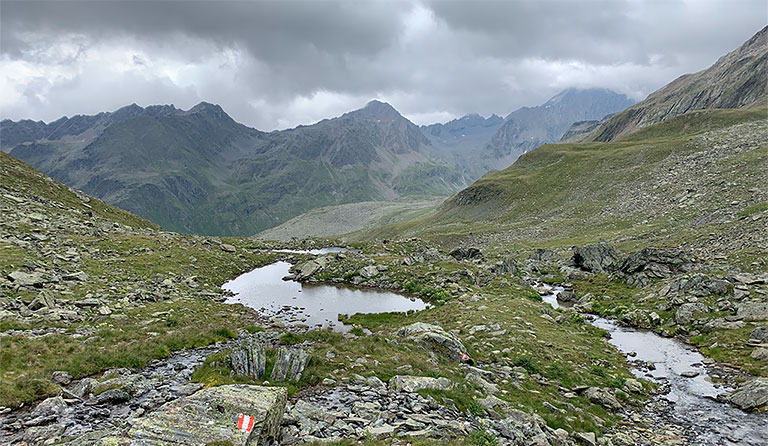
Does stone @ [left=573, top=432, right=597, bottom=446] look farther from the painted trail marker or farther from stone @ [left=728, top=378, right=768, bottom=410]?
the painted trail marker

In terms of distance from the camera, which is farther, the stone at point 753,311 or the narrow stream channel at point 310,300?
the narrow stream channel at point 310,300

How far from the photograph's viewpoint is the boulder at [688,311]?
35.2 metres

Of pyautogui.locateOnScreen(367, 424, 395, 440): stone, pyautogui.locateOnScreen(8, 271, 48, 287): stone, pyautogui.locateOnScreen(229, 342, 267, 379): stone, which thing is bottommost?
pyautogui.locateOnScreen(367, 424, 395, 440): stone

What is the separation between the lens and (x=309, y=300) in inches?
2002

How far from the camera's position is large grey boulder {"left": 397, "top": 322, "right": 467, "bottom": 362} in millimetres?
26837

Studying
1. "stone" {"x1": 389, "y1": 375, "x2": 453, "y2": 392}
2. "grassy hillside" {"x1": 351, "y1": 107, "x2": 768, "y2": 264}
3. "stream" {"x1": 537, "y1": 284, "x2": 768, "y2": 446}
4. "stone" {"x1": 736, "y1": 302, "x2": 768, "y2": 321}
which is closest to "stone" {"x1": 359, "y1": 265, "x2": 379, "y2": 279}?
"stream" {"x1": 537, "y1": 284, "x2": 768, "y2": 446}

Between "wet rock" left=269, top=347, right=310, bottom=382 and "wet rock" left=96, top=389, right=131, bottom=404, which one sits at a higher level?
"wet rock" left=96, top=389, right=131, bottom=404

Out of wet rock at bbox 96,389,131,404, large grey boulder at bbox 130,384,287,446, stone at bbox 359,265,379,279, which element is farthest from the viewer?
stone at bbox 359,265,379,279

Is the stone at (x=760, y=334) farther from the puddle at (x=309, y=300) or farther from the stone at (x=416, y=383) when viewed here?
the puddle at (x=309, y=300)

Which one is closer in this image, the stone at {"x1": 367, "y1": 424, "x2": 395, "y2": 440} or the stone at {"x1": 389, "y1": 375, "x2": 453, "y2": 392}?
the stone at {"x1": 367, "y1": 424, "x2": 395, "y2": 440}

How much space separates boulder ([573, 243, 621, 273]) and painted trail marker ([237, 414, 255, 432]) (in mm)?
58412

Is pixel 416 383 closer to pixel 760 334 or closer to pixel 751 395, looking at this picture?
pixel 751 395

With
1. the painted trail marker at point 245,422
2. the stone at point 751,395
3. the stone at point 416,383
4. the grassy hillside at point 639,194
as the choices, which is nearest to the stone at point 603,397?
the stone at point 751,395

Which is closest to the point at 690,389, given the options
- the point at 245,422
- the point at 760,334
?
the point at 760,334
